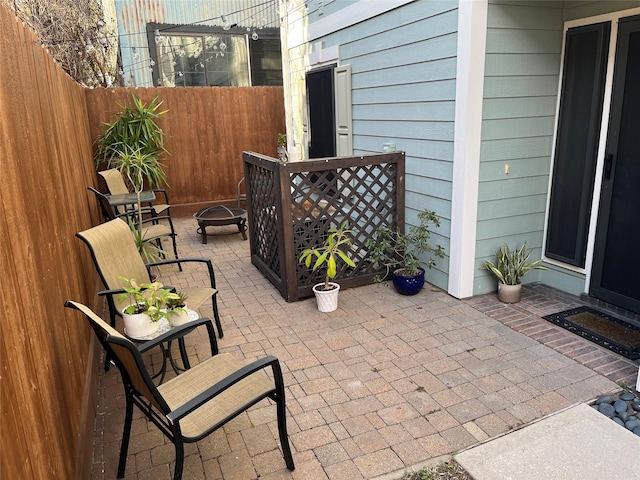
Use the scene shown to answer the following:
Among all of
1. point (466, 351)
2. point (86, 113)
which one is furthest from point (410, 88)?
point (86, 113)

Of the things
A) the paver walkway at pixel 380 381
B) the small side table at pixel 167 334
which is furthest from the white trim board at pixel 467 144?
the small side table at pixel 167 334

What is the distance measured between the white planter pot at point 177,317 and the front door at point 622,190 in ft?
10.4

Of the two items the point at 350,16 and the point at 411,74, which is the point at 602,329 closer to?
the point at 411,74

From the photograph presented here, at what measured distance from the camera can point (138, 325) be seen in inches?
98.3

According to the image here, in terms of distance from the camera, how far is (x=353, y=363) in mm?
3125

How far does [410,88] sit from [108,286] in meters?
3.15

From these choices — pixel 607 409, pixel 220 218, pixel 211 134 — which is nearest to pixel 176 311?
pixel 607 409

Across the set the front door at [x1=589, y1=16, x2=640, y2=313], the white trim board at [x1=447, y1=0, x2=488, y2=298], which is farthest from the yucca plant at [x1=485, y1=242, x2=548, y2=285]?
the front door at [x1=589, y1=16, x2=640, y2=313]

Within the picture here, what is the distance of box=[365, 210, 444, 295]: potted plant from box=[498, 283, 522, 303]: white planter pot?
573 mm

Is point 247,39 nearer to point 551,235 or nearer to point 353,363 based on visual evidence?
point 551,235

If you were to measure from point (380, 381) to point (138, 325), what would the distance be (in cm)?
145

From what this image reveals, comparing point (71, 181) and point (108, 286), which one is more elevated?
point (71, 181)

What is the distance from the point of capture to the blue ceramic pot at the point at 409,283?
4.14m

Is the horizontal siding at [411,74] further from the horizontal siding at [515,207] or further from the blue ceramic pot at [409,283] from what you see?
the blue ceramic pot at [409,283]
